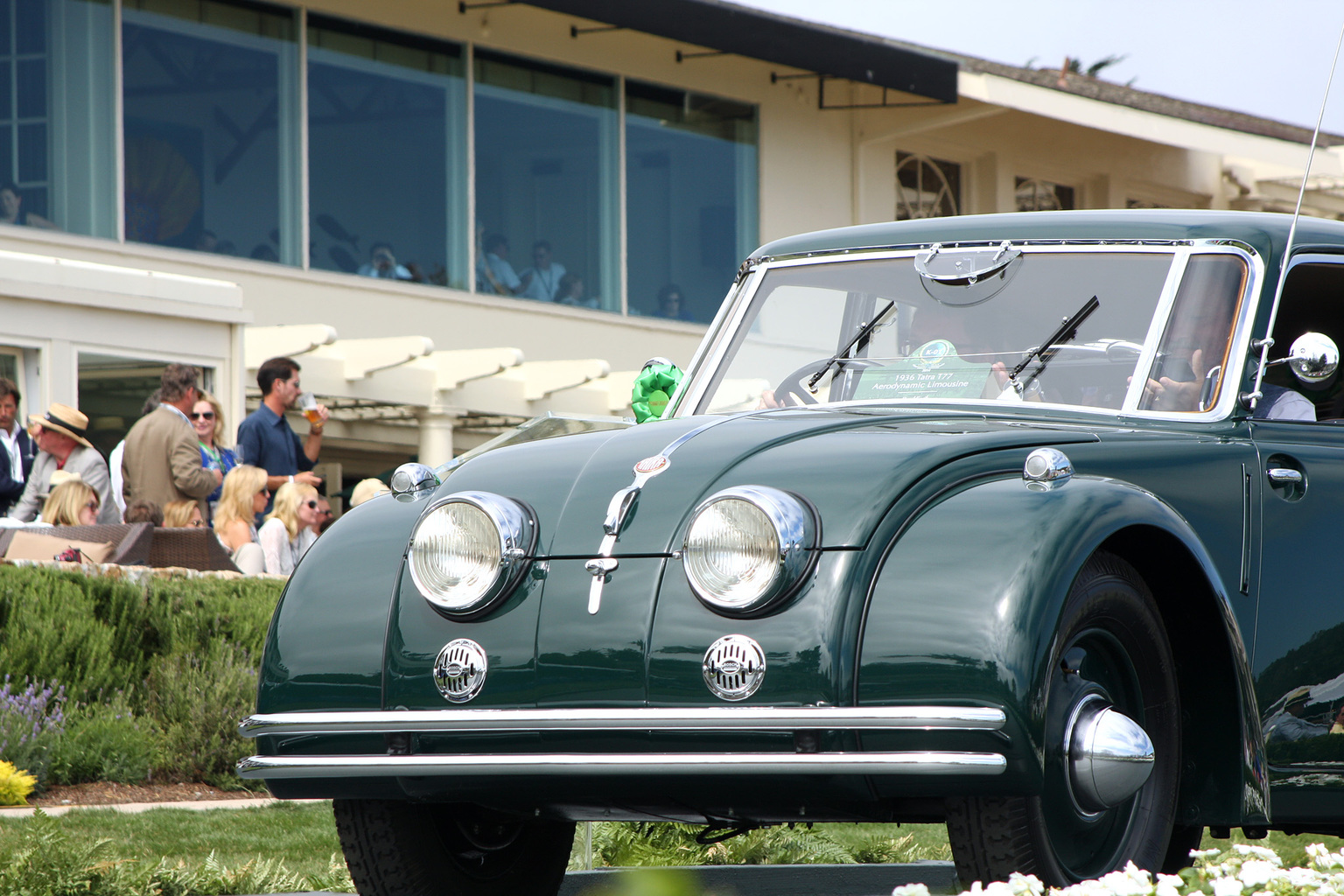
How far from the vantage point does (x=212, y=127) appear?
1784 centimetres

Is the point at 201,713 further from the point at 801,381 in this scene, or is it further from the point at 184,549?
the point at 801,381

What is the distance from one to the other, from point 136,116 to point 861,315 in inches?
530

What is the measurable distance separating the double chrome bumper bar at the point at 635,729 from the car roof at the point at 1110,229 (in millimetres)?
2012

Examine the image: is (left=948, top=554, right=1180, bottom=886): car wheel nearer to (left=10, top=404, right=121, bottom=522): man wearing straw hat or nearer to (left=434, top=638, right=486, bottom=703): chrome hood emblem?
(left=434, top=638, right=486, bottom=703): chrome hood emblem

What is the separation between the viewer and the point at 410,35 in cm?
1981

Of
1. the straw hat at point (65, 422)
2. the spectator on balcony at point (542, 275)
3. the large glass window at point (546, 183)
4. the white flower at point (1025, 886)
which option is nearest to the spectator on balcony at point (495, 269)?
the large glass window at point (546, 183)

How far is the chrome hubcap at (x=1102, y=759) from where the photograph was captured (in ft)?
12.6

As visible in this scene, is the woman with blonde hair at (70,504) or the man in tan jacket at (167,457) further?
the woman with blonde hair at (70,504)

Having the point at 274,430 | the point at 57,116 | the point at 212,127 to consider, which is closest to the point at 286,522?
the point at 274,430

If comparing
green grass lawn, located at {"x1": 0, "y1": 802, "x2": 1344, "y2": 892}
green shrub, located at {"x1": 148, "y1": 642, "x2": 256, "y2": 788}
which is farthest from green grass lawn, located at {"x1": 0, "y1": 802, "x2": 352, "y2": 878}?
green shrub, located at {"x1": 148, "y1": 642, "x2": 256, "y2": 788}

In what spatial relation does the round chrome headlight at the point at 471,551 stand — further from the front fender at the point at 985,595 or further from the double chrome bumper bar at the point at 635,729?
the front fender at the point at 985,595

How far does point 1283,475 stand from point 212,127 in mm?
14831

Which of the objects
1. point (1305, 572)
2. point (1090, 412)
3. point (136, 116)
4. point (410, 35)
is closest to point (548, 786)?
point (1090, 412)

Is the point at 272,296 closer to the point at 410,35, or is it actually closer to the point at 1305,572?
the point at 410,35
